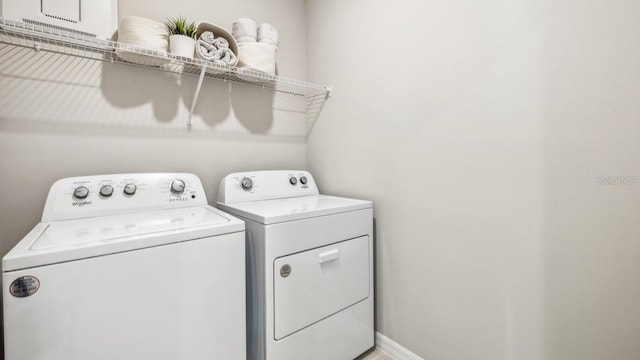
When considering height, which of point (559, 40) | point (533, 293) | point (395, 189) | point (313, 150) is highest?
point (559, 40)

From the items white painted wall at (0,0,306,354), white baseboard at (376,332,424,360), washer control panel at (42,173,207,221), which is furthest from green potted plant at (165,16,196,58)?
white baseboard at (376,332,424,360)

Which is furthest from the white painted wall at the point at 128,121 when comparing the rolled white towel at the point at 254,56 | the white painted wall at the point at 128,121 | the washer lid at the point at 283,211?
the washer lid at the point at 283,211

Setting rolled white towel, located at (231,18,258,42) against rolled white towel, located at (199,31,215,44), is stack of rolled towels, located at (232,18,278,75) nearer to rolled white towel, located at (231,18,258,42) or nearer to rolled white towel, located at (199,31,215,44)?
rolled white towel, located at (231,18,258,42)

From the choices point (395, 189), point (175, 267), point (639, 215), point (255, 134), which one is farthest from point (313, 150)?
point (639, 215)

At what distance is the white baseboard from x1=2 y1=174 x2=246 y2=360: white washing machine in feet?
2.77

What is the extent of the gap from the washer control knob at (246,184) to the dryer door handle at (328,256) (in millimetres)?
598

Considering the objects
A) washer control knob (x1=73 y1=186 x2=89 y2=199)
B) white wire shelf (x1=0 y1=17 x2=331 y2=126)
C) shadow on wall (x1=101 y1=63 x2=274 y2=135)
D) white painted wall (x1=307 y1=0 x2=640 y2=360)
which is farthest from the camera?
shadow on wall (x1=101 y1=63 x2=274 y2=135)

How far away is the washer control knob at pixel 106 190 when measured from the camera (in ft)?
4.08

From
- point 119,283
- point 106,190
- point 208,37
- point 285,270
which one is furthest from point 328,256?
point 208,37

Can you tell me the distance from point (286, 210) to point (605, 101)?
1.19 m

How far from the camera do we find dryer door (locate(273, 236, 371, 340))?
47.1 inches

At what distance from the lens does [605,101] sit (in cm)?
89

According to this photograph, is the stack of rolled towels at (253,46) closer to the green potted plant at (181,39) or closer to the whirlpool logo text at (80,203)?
the green potted plant at (181,39)

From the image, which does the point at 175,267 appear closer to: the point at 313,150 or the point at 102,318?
the point at 102,318
